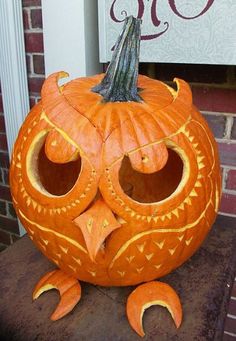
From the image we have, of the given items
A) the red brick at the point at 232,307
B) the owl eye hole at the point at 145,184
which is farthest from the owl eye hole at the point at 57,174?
the red brick at the point at 232,307

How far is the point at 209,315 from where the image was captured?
0.64 m

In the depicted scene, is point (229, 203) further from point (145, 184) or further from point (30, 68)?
point (30, 68)

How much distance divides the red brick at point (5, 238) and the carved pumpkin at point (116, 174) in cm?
109

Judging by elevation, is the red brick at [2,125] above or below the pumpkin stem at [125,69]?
below

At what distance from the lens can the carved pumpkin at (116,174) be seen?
57 centimetres

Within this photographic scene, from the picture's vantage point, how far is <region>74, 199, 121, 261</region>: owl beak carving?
0.56 metres

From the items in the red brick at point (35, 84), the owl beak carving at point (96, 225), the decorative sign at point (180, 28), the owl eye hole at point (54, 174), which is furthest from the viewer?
the red brick at point (35, 84)

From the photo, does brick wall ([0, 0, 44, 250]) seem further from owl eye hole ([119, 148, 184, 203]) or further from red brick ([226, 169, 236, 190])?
red brick ([226, 169, 236, 190])

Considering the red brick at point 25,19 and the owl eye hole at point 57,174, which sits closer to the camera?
the owl eye hole at point 57,174

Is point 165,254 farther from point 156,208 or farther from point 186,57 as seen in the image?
point 186,57

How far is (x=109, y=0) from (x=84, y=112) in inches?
21.4

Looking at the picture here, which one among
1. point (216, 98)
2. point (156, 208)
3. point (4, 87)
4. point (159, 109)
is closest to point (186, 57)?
point (216, 98)

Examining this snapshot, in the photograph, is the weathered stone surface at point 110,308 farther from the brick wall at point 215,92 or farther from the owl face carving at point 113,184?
the brick wall at point 215,92

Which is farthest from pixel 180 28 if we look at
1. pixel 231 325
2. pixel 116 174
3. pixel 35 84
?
pixel 231 325
